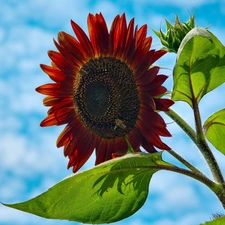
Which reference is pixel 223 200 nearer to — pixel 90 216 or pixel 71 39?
pixel 90 216

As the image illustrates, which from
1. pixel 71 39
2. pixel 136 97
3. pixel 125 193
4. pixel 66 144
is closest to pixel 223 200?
pixel 125 193

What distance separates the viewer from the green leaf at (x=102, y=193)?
1663mm

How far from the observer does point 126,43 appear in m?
1.79

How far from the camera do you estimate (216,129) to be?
6.40ft

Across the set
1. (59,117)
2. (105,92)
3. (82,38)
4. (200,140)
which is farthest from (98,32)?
(200,140)

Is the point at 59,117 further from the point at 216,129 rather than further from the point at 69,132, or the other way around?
the point at 216,129

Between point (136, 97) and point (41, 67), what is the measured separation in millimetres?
321

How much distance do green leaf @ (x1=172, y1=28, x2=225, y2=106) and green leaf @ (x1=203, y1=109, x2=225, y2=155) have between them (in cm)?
8

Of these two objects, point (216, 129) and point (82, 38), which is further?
point (216, 129)

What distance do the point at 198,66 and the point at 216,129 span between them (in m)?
0.27

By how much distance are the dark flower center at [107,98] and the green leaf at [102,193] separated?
14 centimetres

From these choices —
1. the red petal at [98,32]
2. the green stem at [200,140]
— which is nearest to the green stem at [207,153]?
the green stem at [200,140]

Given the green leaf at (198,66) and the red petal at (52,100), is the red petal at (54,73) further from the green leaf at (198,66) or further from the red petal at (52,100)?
the green leaf at (198,66)

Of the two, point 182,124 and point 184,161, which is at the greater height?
point 182,124
